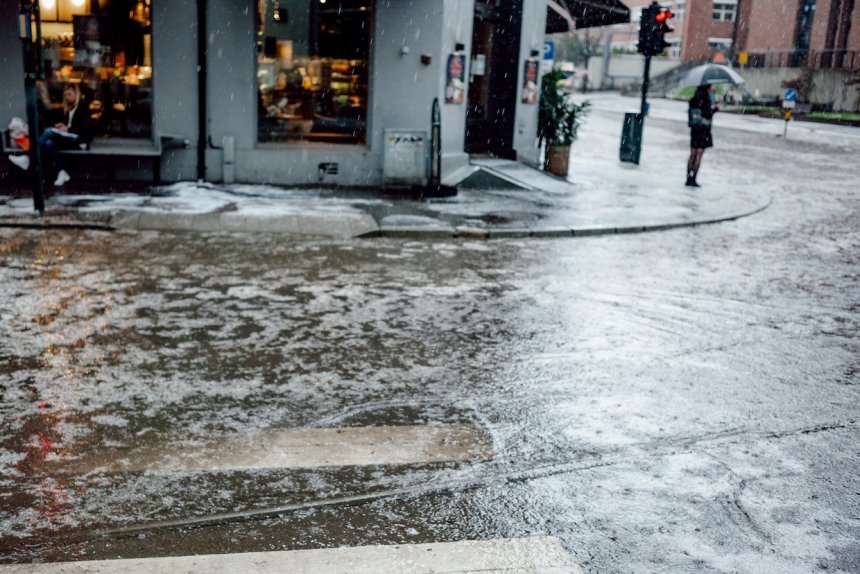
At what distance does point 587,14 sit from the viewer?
2284 cm

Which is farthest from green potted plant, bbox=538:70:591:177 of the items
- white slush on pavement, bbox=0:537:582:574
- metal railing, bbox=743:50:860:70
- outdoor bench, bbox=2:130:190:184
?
metal railing, bbox=743:50:860:70

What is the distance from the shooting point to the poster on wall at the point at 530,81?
18.7 m

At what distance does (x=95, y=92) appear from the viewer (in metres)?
15.3

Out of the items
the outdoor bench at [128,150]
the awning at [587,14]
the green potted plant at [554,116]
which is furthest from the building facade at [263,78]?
the awning at [587,14]

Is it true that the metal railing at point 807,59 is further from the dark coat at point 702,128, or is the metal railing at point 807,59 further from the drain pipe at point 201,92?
the drain pipe at point 201,92

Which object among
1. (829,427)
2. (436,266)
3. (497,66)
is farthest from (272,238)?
(497,66)

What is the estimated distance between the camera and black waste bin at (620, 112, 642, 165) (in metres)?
21.5

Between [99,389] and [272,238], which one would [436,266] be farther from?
[99,389]

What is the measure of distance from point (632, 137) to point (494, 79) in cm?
455

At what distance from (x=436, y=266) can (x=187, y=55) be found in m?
7.55

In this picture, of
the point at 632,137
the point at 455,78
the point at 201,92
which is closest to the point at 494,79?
the point at 455,78

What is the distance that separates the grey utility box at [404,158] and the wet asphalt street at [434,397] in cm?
460

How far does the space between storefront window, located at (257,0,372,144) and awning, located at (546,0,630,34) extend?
6.89 metres

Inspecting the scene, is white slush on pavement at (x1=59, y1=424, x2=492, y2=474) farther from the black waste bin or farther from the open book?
the black waste bin
